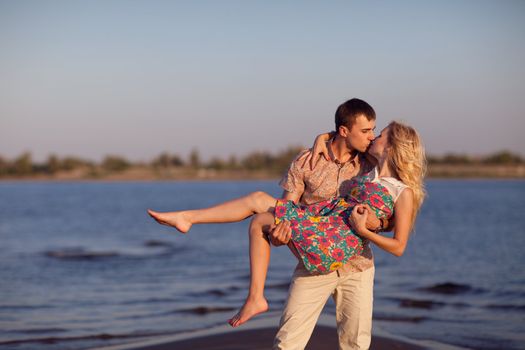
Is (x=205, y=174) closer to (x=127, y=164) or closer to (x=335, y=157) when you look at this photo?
(x=127, y=164)

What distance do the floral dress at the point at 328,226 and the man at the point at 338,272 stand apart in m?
0.14

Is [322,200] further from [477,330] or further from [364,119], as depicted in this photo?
[477,330]

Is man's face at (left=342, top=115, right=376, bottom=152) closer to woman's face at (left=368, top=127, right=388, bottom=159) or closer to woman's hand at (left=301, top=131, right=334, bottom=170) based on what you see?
woman's face at (left=368, top=127, right=388, bottom=159)

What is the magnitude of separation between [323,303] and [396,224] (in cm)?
72

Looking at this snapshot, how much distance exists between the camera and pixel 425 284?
12.7 meters

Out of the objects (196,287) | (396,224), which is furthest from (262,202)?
(196,287)

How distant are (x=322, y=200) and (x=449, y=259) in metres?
13.3

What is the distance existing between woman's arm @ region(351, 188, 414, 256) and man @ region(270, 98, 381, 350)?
0.12m

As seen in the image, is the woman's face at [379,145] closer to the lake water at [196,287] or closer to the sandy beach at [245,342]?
the sandy beach at [245,342]

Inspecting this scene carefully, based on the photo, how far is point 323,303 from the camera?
445 cm

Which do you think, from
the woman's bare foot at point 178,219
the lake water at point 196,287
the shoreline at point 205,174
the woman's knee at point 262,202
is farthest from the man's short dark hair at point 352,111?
the shoreline at point 205,174

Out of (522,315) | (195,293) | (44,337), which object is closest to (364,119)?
(44,337)

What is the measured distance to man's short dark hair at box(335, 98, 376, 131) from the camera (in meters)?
4.34

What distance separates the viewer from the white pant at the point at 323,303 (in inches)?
171
